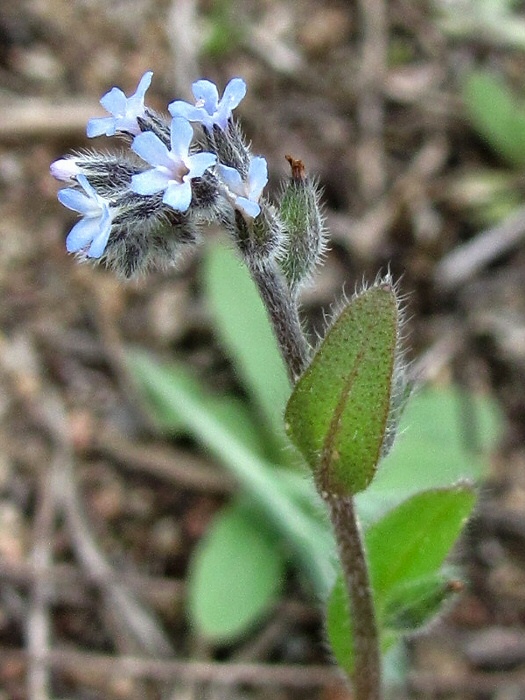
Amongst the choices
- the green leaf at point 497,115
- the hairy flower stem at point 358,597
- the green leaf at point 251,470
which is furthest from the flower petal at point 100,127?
the green leaf at point 497,115

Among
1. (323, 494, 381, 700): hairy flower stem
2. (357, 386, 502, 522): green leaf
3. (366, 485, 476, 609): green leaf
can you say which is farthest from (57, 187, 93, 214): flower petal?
(357, 386, 502, 522): green leaf

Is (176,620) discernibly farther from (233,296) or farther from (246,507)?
(233,296)

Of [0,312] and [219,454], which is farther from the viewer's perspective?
[0,312]

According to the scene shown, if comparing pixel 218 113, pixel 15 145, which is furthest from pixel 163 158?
pixel 15 145

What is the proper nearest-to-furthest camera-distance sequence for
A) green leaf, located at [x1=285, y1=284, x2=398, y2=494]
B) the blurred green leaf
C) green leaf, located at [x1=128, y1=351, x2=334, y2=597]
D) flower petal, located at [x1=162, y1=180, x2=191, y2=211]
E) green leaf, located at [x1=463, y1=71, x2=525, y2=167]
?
flower petal, located at [x1=162, y1=180, x2=191, y2=211] → green leaf, located at [x1=285, y1=284, x2=398, y2=494] → green leaf, located at [x1=128, y1=351, x2=334, y2=597] → green leaf, located at [x1=463, y1=71, x2=525, y2=167] → the blurred green leaf

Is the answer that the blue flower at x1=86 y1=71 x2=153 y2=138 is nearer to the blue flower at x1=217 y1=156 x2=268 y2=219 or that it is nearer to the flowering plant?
the flowering plant

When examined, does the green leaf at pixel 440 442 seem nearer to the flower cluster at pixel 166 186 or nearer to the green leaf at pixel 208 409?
the green leaf at pixel 208 409

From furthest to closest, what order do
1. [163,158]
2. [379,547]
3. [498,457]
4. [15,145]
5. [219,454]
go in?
1. [15,145]
2. [498,457]
3. [219,454]
4. [379,547]
5. [163,158]

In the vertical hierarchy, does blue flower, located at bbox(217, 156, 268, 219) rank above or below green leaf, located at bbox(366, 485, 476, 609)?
above
